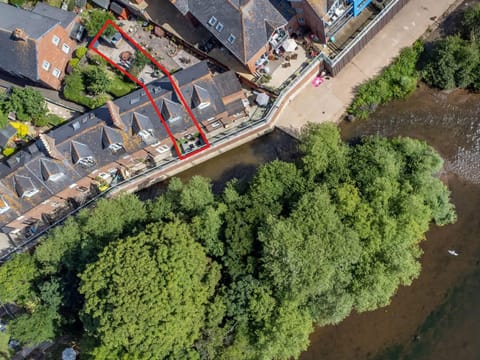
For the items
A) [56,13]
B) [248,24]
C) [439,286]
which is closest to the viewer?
[439,286]

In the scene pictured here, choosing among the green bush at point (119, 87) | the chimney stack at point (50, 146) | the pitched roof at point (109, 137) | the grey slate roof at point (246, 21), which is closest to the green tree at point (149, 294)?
the pitched roof at point (109, 137)

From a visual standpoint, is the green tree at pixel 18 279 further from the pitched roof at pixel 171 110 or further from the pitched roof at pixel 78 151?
the pitched roof at pixel 171 110

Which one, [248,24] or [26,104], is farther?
[26,104]

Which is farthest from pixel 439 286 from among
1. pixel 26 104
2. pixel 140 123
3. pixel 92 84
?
pixel 26 104

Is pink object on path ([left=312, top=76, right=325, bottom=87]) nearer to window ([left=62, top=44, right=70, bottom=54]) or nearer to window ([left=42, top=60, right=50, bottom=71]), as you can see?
window ([left=62, top=44, right=70, bottom=54])

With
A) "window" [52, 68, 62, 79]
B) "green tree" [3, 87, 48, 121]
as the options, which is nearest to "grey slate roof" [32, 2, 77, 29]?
"window" [52, 68, 62, 79]

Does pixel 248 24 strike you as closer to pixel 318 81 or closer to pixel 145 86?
Result: pixel 318 81

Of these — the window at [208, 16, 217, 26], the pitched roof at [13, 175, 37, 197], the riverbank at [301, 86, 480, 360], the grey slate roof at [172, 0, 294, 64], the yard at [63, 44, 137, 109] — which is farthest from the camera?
the yard at [63, 44, 137, 109]
